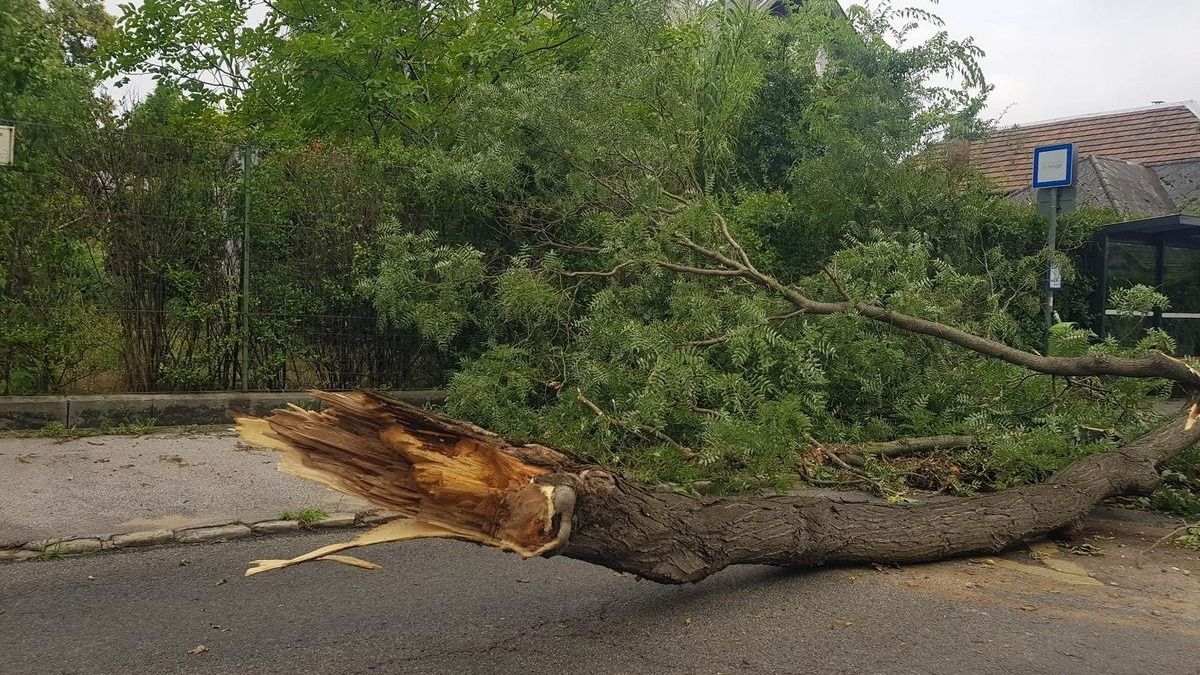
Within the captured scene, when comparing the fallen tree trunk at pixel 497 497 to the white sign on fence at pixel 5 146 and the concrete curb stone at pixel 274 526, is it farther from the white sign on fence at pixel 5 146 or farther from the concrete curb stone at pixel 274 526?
the white sign on fence at pixel 5 146

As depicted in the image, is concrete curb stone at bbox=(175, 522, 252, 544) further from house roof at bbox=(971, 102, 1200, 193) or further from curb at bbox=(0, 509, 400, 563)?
house roof at bbox=(971, 102, 1200, 193)

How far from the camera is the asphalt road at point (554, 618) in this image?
3.74 m

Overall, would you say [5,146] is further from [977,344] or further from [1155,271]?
A: [1155,271]

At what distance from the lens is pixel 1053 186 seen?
37.0 ft

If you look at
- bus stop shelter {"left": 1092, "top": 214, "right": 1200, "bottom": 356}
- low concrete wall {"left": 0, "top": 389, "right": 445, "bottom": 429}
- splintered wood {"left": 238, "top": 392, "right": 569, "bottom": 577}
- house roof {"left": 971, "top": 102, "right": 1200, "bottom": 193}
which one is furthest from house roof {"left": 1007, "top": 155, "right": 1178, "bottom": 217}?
splintered wood {"left": 238, "top": 392, "right": 569, "bottom": 577}

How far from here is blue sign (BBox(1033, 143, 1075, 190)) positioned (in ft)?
36.1

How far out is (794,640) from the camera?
160 inches

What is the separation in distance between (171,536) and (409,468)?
243 cm

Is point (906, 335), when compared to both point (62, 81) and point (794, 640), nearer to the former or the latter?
point (794, 640)

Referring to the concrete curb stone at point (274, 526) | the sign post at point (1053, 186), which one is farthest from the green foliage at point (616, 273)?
the concrete curb stone at point (274, 526)

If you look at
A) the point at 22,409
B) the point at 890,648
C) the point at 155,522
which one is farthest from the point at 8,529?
the point at 890,648

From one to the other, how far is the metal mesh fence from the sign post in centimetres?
751

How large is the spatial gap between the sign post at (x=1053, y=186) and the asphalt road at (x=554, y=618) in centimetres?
690

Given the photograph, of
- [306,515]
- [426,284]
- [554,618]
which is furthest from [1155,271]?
[306,515]
